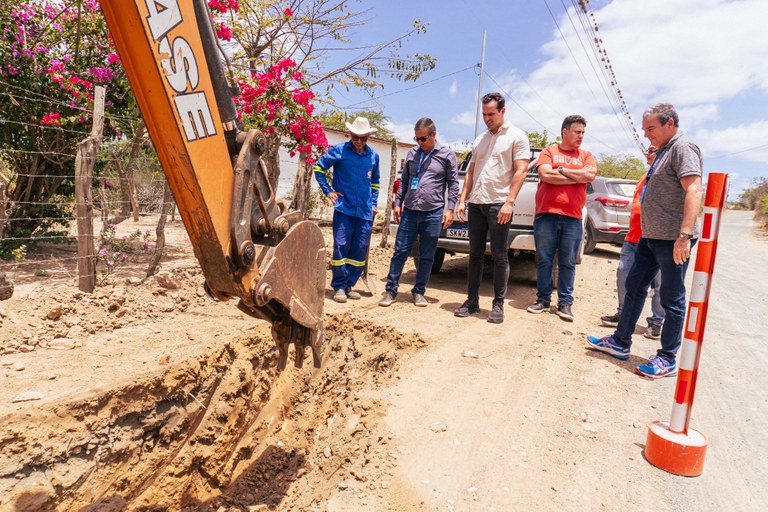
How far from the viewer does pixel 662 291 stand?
326 cm

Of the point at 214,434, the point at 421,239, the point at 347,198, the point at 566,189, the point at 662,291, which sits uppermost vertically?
the point at 566,189

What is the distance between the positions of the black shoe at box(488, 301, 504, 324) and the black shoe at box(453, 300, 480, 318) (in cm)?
24

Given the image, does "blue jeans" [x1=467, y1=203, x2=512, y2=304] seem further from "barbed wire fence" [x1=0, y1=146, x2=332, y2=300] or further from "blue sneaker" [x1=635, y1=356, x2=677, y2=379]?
"barbed wire fence" [x1=0, y1=146, x2=332, y2=300]

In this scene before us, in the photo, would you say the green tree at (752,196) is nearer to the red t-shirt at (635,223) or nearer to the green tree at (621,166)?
the green tree at (621,166)

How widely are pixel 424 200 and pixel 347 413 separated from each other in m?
2.50

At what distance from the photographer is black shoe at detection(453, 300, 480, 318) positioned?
15.2 feet

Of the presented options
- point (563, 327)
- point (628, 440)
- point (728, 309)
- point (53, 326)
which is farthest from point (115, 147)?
point (728, 309)

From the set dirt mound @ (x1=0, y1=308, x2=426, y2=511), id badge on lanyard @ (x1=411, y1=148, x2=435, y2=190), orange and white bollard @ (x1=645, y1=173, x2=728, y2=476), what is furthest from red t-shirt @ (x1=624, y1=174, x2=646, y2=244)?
dirt mound @ (x1=0, y1=308, x2=426, y2=511)

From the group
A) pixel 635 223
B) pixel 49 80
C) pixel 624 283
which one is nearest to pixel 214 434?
pixel 624 283

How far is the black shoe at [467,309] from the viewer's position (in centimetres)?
462

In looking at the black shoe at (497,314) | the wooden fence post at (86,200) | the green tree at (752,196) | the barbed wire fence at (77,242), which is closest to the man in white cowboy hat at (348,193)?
the black shoe at (497,314)

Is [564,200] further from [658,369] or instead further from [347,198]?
[347,198]

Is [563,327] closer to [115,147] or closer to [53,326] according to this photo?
[53,326]

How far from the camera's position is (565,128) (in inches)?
181
